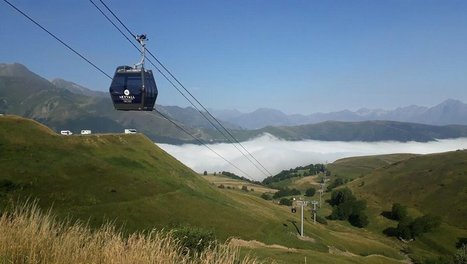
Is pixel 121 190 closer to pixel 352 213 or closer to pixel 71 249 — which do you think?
pixel 71 249

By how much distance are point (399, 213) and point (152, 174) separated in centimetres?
11100

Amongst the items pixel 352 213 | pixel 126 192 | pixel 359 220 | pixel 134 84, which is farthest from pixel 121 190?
pixel 352 213

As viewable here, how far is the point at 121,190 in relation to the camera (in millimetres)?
98250

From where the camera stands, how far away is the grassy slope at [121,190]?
279ft

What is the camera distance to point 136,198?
316ft

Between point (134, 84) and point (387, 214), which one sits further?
point (387, 214)

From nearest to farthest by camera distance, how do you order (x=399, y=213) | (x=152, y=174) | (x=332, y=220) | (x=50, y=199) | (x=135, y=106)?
(x=135, y=106)
(x=50, y=199)
(x=152, y=174)
(x=399, y=213)
(x=332, y=220)

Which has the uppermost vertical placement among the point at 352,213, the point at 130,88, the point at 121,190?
the point at 130,88

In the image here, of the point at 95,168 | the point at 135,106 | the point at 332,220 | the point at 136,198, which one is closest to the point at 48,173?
the point at 95,168

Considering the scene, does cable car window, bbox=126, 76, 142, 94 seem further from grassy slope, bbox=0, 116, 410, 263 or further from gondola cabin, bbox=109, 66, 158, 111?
grassy slope, bbox=0, 116, 410, 263

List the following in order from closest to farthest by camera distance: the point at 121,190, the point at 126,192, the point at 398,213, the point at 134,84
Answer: the point at 134,84 < the point at 126,192 < the point at 121,190 < the point at 398,213

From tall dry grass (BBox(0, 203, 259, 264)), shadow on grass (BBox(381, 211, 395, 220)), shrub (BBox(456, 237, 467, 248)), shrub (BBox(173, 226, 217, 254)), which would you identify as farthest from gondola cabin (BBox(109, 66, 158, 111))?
shadow on grass (BBox(381, 211, 395, 220))

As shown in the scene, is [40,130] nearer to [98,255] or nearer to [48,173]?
[48,173]

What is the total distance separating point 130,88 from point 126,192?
201 feet
